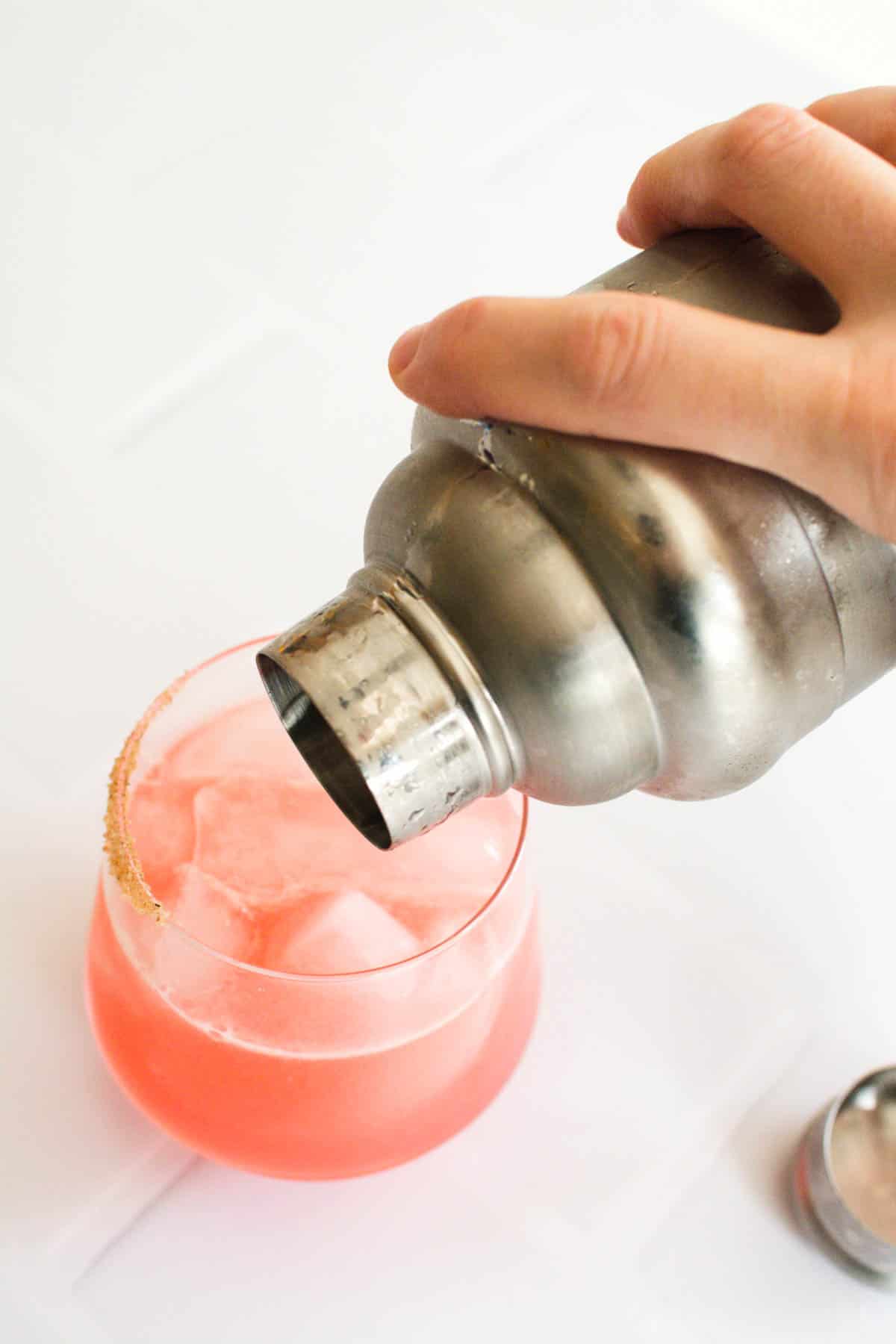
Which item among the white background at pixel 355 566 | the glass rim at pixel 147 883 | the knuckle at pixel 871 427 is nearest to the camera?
the knuckle at pixel 871 427


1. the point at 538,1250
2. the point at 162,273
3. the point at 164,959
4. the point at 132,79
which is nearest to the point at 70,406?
the point at 162,273

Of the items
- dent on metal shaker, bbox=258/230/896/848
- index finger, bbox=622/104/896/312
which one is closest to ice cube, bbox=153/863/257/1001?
dent on metal shaker, bbox=258/230/896/848

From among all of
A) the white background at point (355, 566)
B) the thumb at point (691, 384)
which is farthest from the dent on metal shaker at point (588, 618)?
the white background at point (355, 566)

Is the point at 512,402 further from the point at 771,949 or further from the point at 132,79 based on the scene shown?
the point at 132,79

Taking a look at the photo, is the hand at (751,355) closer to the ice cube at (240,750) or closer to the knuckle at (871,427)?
the knuckle at (871,427)

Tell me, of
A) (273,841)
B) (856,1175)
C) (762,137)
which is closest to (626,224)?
(762,137)

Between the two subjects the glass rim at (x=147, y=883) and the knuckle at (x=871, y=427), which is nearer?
the knuckle at (x=871, y=427)

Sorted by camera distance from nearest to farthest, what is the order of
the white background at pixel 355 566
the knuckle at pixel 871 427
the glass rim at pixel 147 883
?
the knuckle at pixel 871 427 → the glass rim at pixel 147 883 → the white background at pixel 355 566
